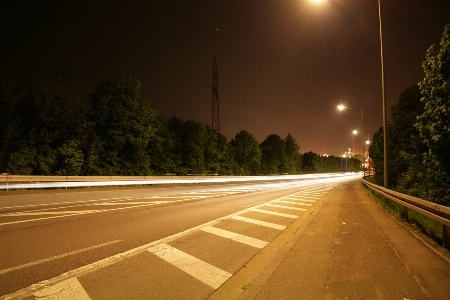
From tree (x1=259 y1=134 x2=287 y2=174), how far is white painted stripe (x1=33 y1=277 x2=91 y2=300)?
3238 inches

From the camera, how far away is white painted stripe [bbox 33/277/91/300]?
4.11 metres

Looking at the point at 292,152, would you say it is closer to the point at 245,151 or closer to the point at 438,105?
the point at 245,151

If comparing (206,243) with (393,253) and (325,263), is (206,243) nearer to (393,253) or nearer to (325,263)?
(325,263)

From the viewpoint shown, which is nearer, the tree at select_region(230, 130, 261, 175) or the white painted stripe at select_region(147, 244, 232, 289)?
the white painted stripe at select_region(147, 244, 232, 289)

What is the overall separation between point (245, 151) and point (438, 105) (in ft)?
199

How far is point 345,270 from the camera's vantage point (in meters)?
5.22

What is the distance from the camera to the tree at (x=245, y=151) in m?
73.2

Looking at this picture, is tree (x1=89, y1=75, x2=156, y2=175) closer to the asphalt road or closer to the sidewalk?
the asphalt road

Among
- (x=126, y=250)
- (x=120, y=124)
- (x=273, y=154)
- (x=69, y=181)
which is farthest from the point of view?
(x=273, y=154)

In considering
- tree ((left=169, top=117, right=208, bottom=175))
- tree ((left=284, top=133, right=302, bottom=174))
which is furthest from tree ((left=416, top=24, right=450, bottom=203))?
tree ((left=284, top=133, right=302, bottom=174))

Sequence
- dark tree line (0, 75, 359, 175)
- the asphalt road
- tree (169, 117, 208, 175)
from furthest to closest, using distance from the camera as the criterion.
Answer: tree (169, 117, 208, 175)
dark tree line (0, 75, 359, 175)
the asphalt road

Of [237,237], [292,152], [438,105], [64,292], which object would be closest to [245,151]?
[292,152]

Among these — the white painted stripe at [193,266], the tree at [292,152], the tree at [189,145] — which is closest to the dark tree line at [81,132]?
the tree at [189,145]

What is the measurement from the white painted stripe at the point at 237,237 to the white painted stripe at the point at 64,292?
12.7ft
